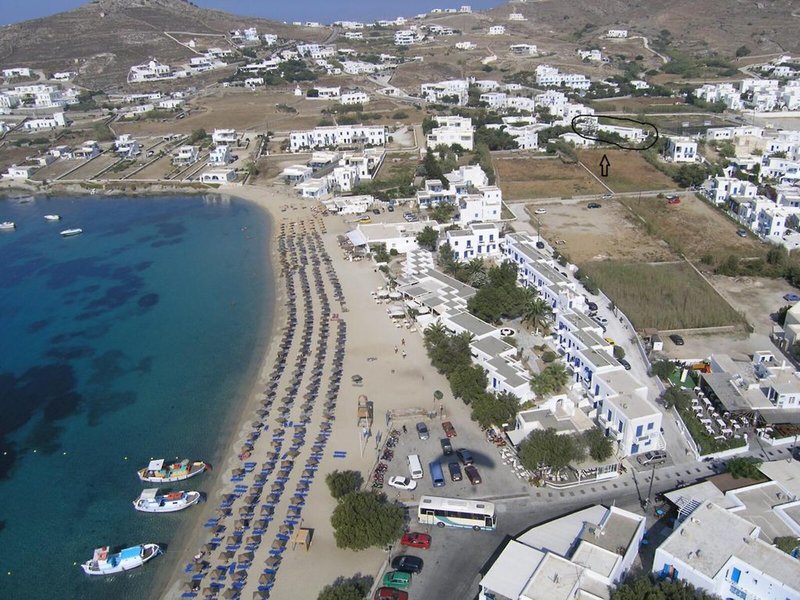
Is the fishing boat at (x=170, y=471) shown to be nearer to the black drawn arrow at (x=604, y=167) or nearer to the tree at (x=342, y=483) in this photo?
the tree at (x=342, y=483)

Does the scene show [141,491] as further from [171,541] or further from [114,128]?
[114,128]

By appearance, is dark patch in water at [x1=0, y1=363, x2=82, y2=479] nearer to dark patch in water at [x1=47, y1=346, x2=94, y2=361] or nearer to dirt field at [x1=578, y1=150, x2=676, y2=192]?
dark patch in water at [x1=47, y1=346, x2=94, y2=361]

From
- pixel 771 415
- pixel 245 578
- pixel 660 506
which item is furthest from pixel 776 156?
pixel 245 578

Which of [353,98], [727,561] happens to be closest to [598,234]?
[727,561]

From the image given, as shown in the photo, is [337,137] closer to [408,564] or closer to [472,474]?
[472,474]

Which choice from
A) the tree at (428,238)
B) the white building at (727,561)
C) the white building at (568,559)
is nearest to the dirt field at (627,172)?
the tree at (428,238)

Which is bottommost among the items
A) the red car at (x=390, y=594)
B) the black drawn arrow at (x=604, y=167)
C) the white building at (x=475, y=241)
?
the red car at (x=390, y=594)
